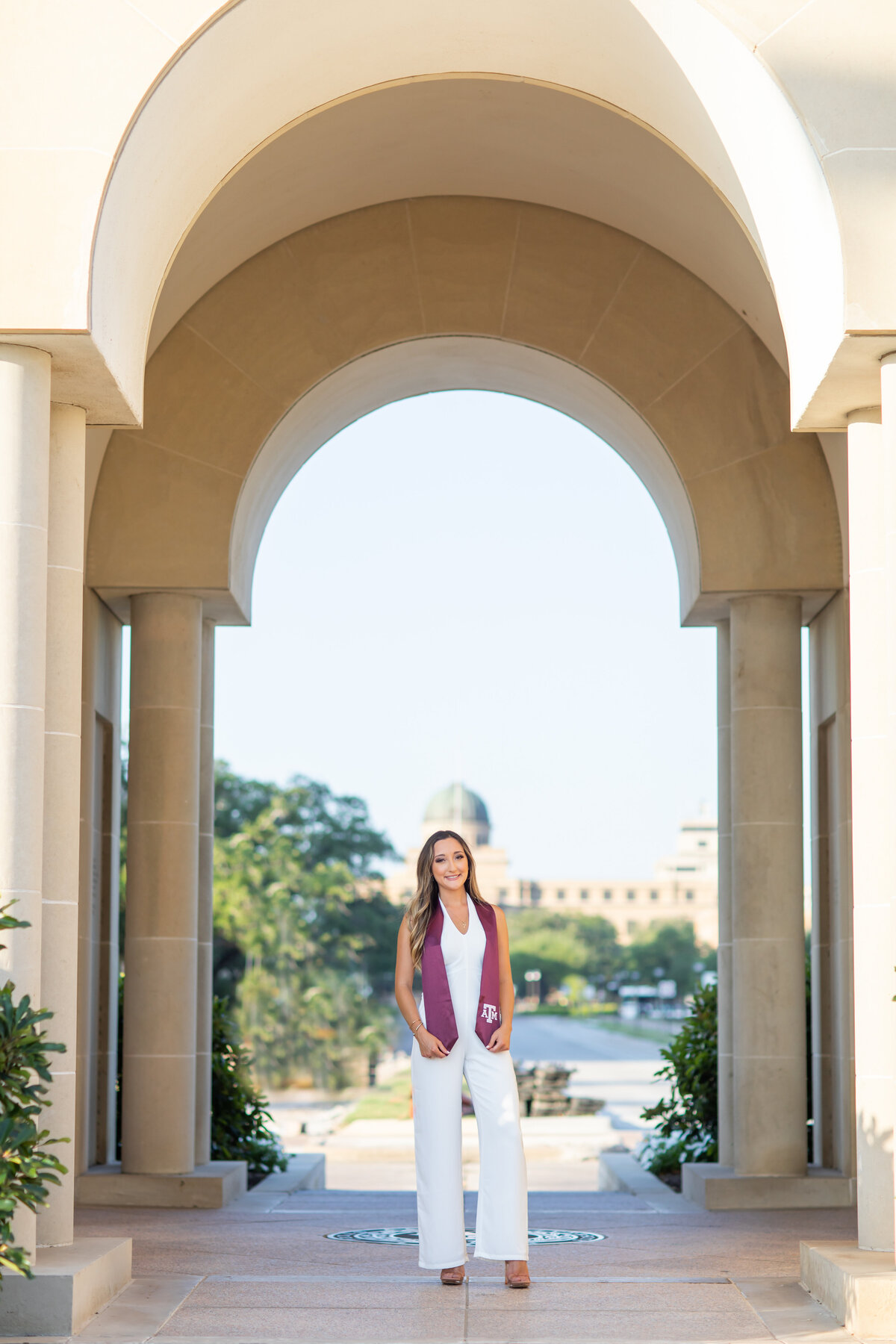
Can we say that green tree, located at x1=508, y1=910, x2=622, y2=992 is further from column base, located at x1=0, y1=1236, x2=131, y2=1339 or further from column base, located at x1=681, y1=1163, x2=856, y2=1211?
column base, located at x1=0, y1=1236, x2=131, y2=1339

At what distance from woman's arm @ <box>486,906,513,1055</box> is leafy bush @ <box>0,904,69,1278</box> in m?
1.94

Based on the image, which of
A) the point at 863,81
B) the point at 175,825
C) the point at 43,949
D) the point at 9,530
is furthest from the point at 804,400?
the point at 175,825

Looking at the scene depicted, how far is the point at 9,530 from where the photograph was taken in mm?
6605

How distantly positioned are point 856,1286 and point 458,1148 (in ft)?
6.03

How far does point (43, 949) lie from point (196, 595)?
4.99 metres

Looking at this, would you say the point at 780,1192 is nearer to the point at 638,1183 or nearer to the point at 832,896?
the point at 638,1183

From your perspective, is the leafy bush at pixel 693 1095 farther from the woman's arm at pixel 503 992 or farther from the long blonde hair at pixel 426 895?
A: the long blonde hair at pixel 426 895

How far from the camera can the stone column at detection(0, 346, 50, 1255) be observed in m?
6.43

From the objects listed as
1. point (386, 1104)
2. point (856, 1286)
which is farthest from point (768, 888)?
point (386, 1104)

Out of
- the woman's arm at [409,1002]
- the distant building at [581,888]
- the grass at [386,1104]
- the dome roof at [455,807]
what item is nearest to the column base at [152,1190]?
the woman's arm at [409,1002]

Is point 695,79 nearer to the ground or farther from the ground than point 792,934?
farther from the ground

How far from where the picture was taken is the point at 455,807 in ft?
414

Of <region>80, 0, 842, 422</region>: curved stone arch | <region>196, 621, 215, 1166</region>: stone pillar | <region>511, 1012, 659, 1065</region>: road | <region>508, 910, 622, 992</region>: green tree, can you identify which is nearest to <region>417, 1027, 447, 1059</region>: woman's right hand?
<region>80, 0, 842, 422</region>: curved stone arch

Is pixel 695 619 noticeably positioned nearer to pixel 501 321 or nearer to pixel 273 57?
pixel 501 321
